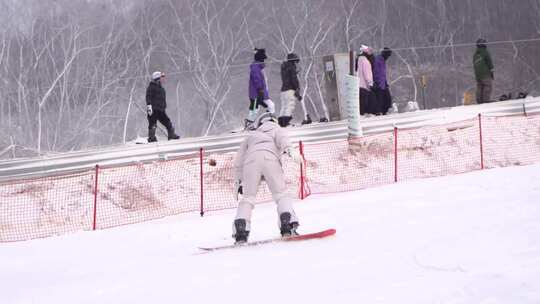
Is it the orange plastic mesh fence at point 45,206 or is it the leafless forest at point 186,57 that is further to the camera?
the leafless forest at point 186,57

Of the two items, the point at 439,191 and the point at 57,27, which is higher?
the point at 57,27

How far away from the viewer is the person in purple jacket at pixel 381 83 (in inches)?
530

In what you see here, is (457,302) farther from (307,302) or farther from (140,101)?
(140,101)

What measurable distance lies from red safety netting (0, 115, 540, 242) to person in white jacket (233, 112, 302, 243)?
4003mm

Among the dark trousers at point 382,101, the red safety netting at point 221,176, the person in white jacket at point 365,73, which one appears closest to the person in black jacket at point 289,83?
the red safety netting at point 221,176

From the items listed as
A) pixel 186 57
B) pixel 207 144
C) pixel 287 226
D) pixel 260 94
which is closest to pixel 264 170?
pixel 287 226

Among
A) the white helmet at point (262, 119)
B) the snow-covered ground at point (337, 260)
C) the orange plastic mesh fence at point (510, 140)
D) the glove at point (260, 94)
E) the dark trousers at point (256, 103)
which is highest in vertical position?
the glove at point (260, 94)

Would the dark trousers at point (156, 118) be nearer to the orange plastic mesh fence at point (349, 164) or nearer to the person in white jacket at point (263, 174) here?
the orange plastic mesh fence at point (349, 164)

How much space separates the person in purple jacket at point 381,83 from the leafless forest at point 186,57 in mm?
20120

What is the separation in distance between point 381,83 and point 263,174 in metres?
7.72

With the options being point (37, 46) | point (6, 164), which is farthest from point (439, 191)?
point (37, 46)

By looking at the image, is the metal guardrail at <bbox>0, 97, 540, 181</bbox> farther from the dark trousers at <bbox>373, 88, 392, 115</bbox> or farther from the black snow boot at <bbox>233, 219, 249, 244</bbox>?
the black snow boot at <bbox>233, 219, 249, 244</bbox>

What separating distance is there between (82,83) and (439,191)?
92.0 ft

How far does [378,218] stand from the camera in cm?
734
